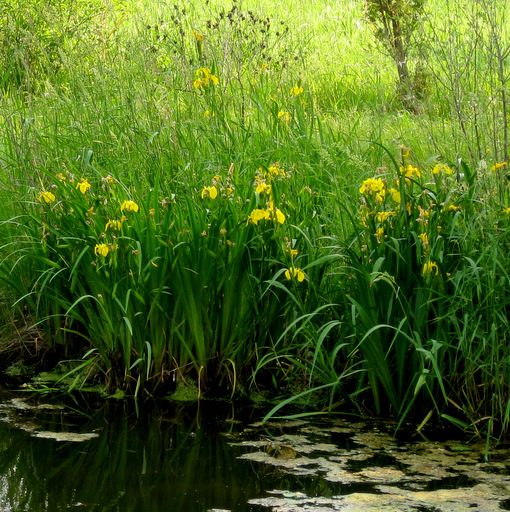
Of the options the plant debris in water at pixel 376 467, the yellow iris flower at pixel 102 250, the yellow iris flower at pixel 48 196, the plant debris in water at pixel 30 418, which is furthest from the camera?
the yellow iris flower at pixel 48 196

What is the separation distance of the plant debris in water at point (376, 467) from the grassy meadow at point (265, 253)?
0.15 metres

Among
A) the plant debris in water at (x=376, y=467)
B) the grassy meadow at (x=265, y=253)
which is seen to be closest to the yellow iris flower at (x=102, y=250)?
the grassy meadow at (x=265, y=253)

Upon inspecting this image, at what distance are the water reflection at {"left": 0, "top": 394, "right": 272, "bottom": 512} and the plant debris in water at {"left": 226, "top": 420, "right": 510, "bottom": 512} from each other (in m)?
0.15

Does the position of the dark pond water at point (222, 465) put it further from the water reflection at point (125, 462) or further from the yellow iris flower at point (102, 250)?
the yellow iris flower at point (102, 250)

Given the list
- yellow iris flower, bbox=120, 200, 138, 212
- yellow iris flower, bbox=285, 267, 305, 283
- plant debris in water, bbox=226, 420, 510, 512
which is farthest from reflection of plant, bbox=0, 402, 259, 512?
yellow iris flower, bbox=120, 200, 138, 212

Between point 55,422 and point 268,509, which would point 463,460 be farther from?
point 55,422

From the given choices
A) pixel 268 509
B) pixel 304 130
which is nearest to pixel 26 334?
pixel 304 130

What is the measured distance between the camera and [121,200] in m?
3.96

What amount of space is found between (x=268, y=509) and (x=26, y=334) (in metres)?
2.23

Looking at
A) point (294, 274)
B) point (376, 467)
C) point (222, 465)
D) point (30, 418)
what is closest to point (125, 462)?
point (222, 465)

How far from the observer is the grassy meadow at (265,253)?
3.30 meters

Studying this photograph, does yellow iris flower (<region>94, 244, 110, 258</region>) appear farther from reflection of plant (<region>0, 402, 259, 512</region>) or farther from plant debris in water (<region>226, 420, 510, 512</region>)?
plant debris in water (<region>226, 420, 510, 512</region>)

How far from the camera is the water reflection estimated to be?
2.66 m

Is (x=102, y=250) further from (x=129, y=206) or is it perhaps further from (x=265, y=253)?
(x=265, y=253)
